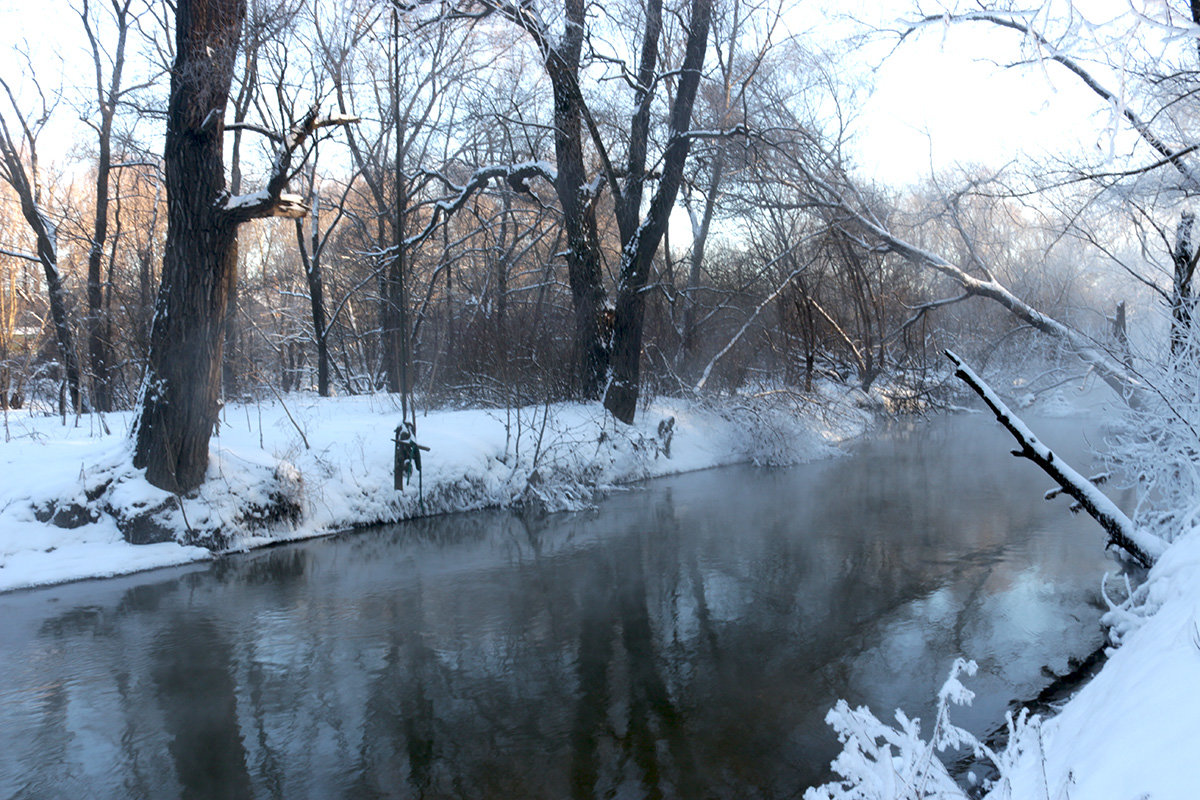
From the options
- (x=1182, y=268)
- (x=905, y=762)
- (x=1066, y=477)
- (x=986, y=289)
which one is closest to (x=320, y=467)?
(x=986, y=289)

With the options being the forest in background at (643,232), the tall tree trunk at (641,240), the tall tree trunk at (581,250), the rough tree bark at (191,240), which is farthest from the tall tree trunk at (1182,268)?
the tall tree trunk at (581,250)

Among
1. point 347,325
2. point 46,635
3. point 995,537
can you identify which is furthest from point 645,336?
point 347,325

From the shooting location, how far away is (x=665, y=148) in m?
18.0

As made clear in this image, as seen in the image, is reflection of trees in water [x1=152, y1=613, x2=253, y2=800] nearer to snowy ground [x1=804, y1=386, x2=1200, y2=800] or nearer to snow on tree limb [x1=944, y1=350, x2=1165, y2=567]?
snowy ground [x1=804, y1=386, x2=1200, y2=800]

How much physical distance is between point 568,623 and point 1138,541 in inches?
191

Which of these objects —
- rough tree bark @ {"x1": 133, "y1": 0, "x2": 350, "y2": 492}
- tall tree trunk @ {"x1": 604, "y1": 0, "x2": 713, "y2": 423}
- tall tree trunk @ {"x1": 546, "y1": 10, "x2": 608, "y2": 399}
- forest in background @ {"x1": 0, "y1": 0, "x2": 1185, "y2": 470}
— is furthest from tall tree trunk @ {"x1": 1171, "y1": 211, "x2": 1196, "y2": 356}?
tall tree trunk @ {"x1": 546, "y1": 10, "x2": 608, "y2": 399}

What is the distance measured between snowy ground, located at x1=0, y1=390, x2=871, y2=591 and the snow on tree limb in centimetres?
874

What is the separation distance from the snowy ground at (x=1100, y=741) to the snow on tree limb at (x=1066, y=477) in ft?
3.72

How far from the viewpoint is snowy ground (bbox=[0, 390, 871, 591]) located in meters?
10.4

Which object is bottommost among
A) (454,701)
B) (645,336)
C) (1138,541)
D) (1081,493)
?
(454,701)

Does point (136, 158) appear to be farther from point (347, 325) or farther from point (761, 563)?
point (761, 563)

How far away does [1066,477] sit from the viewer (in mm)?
5668

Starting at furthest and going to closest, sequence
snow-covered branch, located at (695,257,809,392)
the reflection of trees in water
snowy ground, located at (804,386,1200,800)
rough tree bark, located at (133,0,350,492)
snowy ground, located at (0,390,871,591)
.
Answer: snow-covered branch, located at (695,257,809,392), rough tree bark, located at (133,0,350,492), snowy ground, located at (0,390,871,591), the reflection of trees in water, snowy ground, located at (804,386,1200,800)

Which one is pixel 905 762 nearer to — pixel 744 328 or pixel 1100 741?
pixel 1100 741
